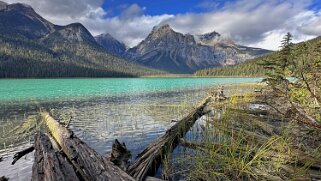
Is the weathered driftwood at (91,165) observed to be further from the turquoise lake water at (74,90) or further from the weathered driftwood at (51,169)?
the turquoise lake water at (74,90)

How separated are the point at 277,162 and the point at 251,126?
17.8 feet

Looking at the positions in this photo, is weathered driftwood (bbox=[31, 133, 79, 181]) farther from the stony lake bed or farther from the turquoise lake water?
the turquoise lake water

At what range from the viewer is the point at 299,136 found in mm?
8938

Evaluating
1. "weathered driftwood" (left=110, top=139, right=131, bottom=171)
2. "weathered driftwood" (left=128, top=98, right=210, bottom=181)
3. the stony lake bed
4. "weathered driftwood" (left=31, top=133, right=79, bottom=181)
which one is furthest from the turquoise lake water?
"weathered driftwood" (left=31, top=133, right=79, bottom=181)

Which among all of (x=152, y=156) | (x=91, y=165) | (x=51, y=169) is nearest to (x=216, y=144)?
(x=152, y=156)

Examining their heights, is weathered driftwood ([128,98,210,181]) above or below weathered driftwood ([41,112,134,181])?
below

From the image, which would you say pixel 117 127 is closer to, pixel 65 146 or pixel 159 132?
pixel 159 132

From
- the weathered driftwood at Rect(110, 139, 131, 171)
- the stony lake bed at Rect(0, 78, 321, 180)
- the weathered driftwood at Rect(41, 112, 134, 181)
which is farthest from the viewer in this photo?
the weathered driftwood at Rect(110, 139, 131, 171)

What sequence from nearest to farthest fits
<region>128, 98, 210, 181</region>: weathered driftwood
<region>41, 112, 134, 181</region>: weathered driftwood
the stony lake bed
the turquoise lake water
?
<region>41, 112, 134, 181</region>: weathered driftwood
the stony lake bed
<region>128, 98, 210, 181</region>: weathered driftwood
the turquoise lake water

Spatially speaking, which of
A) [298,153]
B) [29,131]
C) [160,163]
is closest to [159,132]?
[160,163]

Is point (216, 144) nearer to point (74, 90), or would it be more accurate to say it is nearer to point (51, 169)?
point (51, 169)

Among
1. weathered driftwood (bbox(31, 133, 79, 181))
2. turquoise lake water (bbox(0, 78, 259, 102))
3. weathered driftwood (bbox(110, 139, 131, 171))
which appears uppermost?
weathered driftwood (bbox(31, 133, 79, 181))

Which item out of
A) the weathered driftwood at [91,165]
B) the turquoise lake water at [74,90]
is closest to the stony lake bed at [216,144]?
the weathered driftwood at [91,165]

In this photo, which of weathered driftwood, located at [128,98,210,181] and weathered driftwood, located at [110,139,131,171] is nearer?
weathered driftwood, located at [128,98,210,181]
